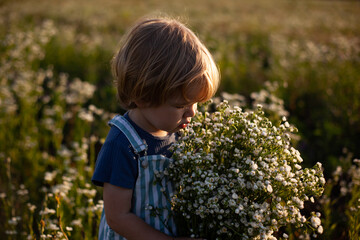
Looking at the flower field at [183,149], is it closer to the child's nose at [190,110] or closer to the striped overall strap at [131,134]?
the child's nose at [190,110]

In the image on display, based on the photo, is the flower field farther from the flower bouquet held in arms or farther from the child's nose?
the child's nose

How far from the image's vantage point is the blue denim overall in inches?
78.1

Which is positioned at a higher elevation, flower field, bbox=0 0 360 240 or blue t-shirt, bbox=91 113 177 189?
blue t-shirt, bbox=91 113 177 189

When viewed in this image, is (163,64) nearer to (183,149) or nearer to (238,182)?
(183,149)

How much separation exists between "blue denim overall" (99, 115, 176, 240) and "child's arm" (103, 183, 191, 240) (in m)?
0.09

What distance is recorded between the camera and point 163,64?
6.13 feet

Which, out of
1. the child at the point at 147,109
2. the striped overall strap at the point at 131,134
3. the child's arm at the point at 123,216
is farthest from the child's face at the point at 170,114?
the child's arm at the point at 123,216

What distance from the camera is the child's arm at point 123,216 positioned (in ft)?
6.27

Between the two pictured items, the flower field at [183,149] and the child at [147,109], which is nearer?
the child at [147,109]

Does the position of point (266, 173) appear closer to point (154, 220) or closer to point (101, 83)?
point (154, 220)

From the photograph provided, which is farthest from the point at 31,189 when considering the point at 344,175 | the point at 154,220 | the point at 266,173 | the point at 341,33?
the point at 341,33

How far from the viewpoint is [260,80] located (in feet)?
19.9

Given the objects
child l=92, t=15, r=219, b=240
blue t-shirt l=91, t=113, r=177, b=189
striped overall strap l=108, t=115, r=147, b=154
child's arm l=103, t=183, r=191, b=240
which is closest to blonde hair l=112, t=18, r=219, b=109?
child l=92, t=15, r=219, b=240

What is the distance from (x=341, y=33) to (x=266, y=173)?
11517mm
